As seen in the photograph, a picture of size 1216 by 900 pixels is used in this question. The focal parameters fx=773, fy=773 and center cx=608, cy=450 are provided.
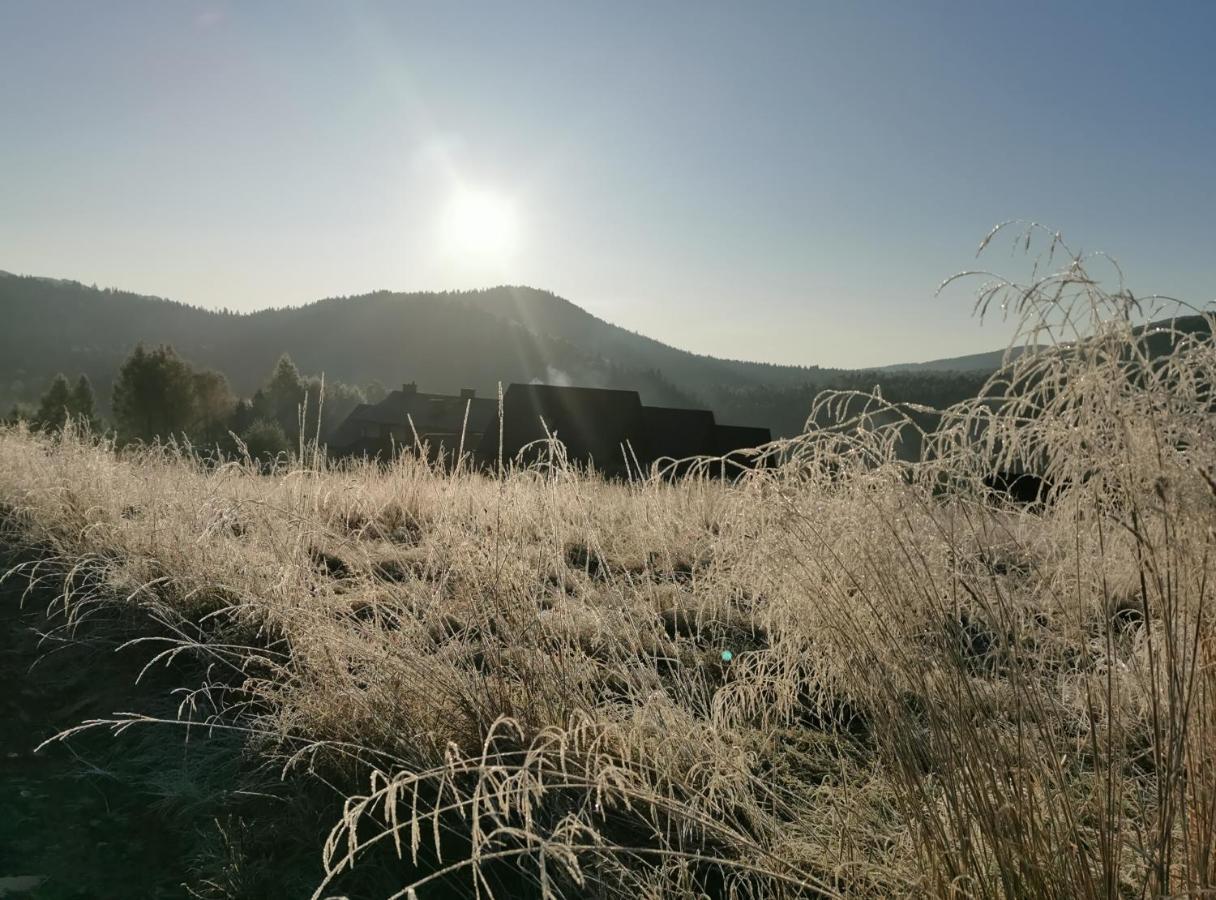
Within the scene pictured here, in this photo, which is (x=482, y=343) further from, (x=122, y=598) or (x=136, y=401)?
(x=122, y=598)

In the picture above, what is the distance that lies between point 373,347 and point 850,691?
156 metres

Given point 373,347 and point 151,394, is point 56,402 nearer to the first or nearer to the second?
point 151,394

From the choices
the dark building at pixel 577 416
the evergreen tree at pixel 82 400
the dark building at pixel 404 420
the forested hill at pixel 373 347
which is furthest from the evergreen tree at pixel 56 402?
the forested hill at pixel 373 347

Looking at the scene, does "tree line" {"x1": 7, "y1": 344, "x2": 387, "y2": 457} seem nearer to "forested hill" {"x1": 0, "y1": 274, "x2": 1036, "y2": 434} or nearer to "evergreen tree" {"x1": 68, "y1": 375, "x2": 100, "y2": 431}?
"evergreen tree" {"x1": 68, "y1": 375, "x2": 100, "y2": 431}

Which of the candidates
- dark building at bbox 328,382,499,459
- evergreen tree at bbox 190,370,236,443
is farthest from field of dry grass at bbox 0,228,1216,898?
evergreen tree at bbox 190,370,236,443

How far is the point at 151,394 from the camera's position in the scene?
4841 cm

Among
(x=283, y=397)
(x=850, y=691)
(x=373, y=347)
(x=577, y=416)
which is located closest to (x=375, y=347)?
(x=373, y=347)

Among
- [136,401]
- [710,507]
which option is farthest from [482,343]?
[710,507]

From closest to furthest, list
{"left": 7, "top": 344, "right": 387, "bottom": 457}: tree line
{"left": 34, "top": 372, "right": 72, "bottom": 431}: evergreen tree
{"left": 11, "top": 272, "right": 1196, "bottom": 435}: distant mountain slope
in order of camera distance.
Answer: {"left": 34, "top": 372, "right": 72, "bottom": 431}: evergreen tree → {"left": 7, "top": 344, "right": 387, "bottom": 457}: tree line → {"left": 11, "top": 272, "right": 1196, "bottom": 435}: distant mountain slope

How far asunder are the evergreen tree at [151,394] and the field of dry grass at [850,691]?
168 feet

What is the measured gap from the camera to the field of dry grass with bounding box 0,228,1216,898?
148cm

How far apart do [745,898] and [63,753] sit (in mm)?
2722

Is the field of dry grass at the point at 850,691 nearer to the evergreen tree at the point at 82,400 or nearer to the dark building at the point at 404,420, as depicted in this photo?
the dark building at the point at 404,420

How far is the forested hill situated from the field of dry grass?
11764 cm
